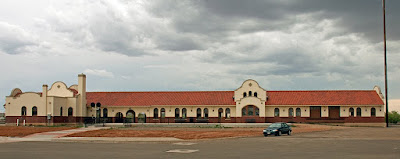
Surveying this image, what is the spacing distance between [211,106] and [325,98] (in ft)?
58.4

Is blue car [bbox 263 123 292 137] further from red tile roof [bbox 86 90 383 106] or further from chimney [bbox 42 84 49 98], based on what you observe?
chimney [bbox 42 84 49 98]

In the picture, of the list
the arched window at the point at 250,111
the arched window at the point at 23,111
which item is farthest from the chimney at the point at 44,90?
the arched window at the point at 250,111

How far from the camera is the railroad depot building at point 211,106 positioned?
61772 millimetres

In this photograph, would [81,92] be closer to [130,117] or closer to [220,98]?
[130,117]

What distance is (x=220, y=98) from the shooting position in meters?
68.5

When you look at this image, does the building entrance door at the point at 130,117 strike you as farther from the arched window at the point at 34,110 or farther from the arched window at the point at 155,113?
the arched window at the point at 34,110

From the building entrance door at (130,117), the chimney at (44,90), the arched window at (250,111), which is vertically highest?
the chimney at (44,90)

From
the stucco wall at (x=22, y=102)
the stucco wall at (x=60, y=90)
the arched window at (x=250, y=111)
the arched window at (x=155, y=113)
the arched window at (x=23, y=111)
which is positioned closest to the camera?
the stucco wall at (x=22, y=102)

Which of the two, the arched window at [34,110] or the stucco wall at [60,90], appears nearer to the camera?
the arched window at [34,110]

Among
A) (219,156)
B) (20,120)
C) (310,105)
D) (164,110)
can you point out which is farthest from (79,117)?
(219,156)

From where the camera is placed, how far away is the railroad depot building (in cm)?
6177

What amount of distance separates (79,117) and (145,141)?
38.6 meters

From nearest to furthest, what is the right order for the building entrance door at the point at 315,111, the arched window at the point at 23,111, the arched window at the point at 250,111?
the arched window at the point at 23,111
the arched window at the point at 250,111
the building entrance door at the point at 315,111

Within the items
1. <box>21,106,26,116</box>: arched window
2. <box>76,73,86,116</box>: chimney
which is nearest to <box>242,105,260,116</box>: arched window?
<box>76,73,86,116</box>: chimney
